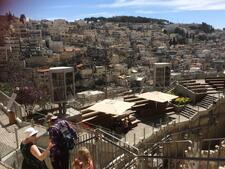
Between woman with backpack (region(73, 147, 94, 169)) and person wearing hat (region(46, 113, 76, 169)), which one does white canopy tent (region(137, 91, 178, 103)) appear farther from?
woman with backpack (region(73, 147, 94, 169))

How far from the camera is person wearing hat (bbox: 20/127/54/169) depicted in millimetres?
4863

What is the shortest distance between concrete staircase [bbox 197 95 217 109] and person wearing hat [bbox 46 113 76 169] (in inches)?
581

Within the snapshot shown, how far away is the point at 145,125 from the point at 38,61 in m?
71.2

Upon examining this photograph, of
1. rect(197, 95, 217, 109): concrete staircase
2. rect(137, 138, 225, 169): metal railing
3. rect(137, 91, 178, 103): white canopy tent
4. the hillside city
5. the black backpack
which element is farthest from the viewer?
rect(197, 95, 217, 109): concrete staircase

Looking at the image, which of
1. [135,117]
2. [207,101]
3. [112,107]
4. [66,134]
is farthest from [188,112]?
[66,134]

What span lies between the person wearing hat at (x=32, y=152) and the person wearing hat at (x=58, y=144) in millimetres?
217

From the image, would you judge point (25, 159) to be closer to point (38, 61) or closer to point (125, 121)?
point (125, 121)

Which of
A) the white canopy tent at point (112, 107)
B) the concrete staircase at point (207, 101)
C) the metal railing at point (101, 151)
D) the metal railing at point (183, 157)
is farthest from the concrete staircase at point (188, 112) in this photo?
the metal railing at point (101, 151)

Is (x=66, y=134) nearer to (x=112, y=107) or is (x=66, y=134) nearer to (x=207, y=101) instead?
(x=112, y=107)

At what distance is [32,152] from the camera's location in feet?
16.0

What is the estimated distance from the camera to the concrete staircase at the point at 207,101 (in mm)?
19000

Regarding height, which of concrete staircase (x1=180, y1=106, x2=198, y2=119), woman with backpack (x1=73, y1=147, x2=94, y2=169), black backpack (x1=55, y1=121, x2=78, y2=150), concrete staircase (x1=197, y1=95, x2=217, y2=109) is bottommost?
concrete staircase (x1=180, y1=106, x2=198, y2=119)

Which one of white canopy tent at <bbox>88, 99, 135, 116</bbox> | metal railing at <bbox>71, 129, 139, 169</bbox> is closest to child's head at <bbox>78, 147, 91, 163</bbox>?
metal railing at <bbox>71, 129, 139, 169</bbox>

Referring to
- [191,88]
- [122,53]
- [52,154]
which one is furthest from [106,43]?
[52,154]
